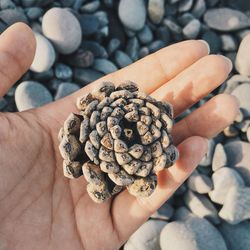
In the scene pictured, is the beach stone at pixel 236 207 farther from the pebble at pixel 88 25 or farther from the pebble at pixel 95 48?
the pebble at pixel 88 25

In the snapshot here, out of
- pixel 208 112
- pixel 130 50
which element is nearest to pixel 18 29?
pixel 208 112

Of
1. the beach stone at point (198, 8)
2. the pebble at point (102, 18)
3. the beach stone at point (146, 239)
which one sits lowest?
the beach stone at point (146, 239)

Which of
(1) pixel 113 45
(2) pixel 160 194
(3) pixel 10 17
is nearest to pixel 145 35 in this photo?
(1) pixel 113 45

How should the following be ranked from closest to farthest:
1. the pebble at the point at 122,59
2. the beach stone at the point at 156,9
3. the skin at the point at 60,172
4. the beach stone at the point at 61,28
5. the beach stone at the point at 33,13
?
the skin at the point at 60,172 → the beach stone at the point at 61,28 → the beach stone at the point at 33,13 → the pebble at the point at 122,59 → the beach stone at the point at 156,9

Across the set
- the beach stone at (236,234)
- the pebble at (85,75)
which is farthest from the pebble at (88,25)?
the beach stone at (236,234)

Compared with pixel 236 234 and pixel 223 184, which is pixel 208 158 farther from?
pixel 236 234

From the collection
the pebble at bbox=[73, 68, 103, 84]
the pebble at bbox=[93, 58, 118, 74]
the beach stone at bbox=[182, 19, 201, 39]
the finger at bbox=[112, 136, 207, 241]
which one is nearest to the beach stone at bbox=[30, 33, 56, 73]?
the pebble at bbox=[73, 68, 103, 84]

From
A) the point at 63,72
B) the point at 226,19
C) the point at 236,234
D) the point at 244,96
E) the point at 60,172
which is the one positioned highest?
the point at 60,172

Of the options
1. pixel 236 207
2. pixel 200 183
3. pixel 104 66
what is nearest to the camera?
pixel 236 207
